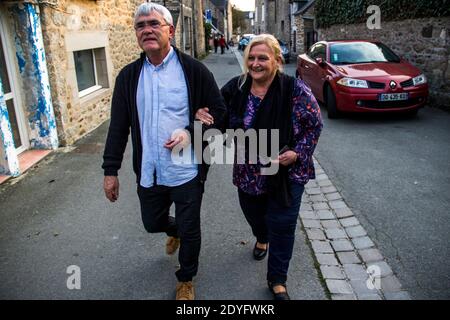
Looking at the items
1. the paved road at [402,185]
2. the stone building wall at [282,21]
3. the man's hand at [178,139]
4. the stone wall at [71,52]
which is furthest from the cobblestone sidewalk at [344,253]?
the stone building wall at [282,21]

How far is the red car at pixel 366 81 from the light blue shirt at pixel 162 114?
5.68m

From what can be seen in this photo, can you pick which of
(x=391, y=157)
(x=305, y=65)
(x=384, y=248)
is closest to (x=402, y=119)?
(x=391, y=157)

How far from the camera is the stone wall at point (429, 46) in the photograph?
8.46m

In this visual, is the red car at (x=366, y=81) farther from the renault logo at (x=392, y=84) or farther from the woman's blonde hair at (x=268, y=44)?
the woman's blonde hair at (x=268, y=44)

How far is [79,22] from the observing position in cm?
692

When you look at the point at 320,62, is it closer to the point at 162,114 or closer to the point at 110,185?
the point at 162,114

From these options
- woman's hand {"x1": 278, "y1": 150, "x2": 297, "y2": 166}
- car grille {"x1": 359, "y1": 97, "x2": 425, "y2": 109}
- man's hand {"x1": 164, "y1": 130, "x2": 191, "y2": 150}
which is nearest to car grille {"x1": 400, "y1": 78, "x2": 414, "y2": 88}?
car grille {"x1": 359, "y1": 97, "x2": 425, "y2": 109}

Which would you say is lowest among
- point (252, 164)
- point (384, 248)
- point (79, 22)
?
point (384, 248)

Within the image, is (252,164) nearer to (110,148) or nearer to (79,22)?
(110,148)

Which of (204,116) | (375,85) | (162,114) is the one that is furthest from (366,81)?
(162,114)

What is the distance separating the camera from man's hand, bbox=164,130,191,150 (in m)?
2.42

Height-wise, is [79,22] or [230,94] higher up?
[79,22]

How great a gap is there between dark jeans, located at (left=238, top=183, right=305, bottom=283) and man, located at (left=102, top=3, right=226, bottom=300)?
448 mm
